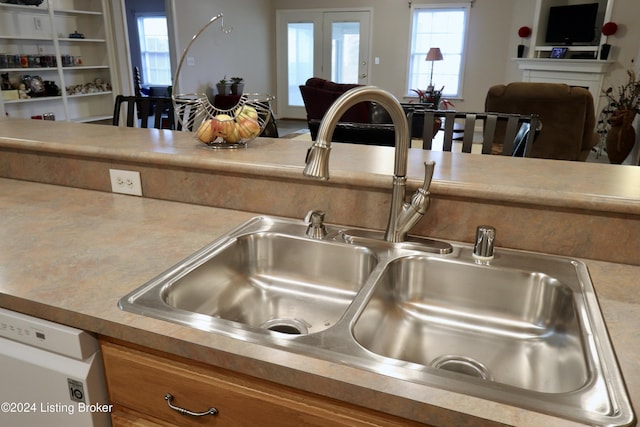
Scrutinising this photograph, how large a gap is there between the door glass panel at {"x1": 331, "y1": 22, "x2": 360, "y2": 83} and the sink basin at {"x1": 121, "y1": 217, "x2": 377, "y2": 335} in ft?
25.8

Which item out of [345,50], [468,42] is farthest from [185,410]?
[345,50]

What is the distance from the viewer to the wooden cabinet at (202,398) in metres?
0.74

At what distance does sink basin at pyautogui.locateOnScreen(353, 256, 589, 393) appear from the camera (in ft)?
3.04

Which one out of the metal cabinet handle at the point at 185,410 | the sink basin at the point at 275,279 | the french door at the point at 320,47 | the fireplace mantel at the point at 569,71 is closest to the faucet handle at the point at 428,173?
the sink basin at the point at 275,279

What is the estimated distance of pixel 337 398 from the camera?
0.70 meters

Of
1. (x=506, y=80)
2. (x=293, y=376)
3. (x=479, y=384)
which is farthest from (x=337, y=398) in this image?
(x=506, y=80)

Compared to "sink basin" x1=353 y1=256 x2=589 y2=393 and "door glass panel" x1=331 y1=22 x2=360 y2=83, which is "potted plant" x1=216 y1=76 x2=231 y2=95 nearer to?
"door glass panel" x1=331 y1=22 x2=360 y2=83

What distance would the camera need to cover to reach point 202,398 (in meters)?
0.83

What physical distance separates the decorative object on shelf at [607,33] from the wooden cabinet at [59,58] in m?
5.90

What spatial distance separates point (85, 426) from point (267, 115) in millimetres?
1107

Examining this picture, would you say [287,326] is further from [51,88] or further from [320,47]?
[320,47]

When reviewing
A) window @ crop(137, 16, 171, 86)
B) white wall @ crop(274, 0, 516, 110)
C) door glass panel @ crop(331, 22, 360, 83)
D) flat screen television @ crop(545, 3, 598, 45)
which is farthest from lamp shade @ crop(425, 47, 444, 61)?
window @ crop(137, 16, 171, 86)

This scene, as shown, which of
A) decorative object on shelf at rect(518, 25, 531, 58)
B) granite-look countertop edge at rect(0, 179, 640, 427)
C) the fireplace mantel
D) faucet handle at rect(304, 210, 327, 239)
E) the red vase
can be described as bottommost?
the red vase

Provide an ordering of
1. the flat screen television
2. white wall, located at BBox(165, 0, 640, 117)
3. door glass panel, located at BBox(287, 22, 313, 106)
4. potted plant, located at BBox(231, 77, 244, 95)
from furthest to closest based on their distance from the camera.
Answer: door glass panel, located at BBox(287, 22, 313, 106) → potted plant, located at BBox(231, 77, 244, 95) → white wall, located at BBox(165, 0, 640, 117) → the flat screen television
